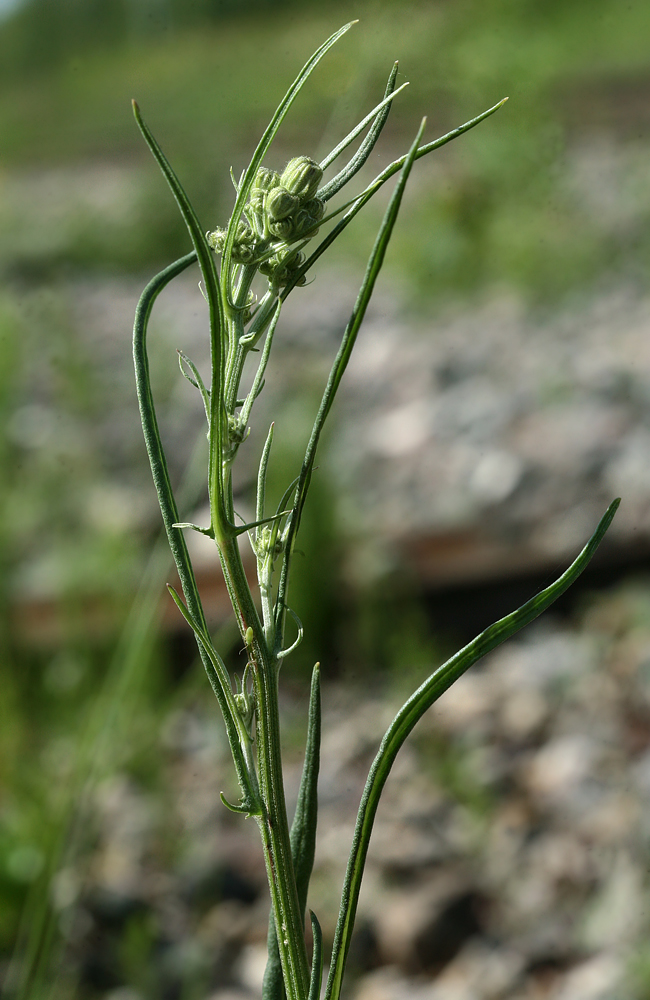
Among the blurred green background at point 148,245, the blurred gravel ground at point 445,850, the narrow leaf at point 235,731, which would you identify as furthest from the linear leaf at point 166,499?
the blurred gravel ground at point 445,850

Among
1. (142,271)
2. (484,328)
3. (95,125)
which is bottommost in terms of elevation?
(484,328)

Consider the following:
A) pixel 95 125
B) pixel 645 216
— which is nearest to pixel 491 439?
pixel 645 216

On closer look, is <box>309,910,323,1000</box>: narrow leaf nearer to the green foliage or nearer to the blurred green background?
the green foliage

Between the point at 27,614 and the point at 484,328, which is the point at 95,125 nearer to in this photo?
the point at 484,328

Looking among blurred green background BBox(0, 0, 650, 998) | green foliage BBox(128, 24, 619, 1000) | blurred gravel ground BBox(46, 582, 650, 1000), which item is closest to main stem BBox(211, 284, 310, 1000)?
green foliage BBox(128, 24, 619, 1000)

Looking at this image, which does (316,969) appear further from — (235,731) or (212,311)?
(212,311)

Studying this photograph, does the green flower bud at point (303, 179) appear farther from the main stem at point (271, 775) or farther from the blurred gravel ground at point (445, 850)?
the blurred gravel ground at point (445, 850)

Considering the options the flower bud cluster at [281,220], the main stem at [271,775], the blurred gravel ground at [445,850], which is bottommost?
the main stem at [271,775]
